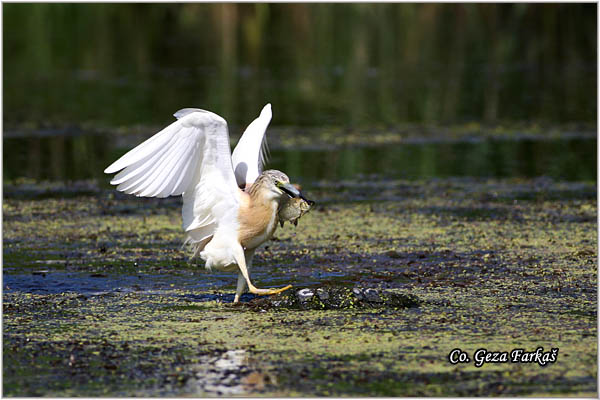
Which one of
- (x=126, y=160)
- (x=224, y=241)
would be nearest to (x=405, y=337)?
(x=224, y=241)

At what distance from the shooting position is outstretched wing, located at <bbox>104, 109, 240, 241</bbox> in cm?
639

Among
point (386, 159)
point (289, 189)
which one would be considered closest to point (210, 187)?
point (289, 189)

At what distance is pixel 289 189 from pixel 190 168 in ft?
2.14

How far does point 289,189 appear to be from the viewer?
6.54m

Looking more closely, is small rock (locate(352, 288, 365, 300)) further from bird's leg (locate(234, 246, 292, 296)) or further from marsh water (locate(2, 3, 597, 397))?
bird's leg (locate(234, 246, 292, 296))

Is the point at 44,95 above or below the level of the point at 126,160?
above

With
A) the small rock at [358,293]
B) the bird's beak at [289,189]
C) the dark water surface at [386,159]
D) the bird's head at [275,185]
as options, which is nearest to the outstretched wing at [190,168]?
the bird's head at [275,185]

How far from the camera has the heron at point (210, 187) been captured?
643 centimetres

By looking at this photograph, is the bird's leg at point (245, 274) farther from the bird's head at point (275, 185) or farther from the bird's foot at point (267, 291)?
the bird's head at point (275, 185)

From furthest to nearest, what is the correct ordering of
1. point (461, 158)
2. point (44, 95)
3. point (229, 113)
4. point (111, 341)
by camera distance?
point (44, 95), point (229, 113), point (461, 158), point (111, 341)

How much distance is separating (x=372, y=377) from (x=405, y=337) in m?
0.71

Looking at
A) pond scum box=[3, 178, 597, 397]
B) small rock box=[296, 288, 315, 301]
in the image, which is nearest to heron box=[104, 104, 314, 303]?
small rock box=[296, 288, 315, 301]

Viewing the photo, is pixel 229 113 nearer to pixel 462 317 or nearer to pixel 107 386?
pixel 462 317

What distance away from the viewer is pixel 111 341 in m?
5.79
